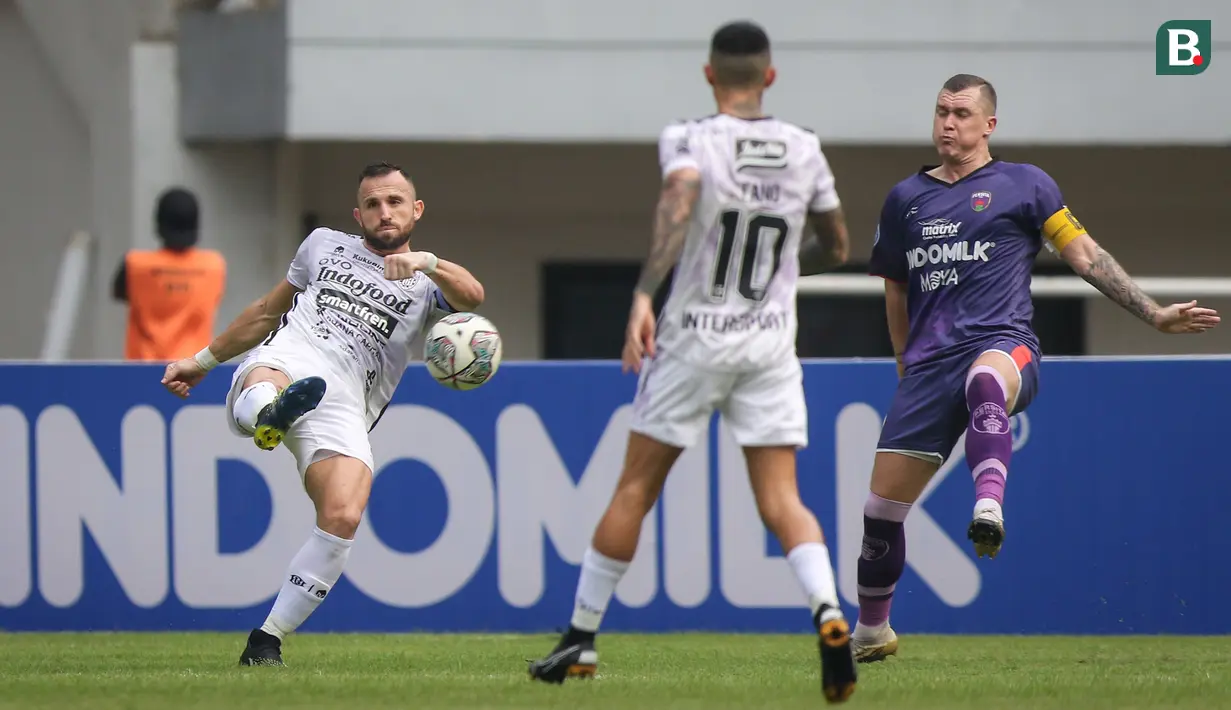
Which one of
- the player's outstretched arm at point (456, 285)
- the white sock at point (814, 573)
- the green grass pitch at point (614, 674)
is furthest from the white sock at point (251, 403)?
the white sock at point (814, 573)

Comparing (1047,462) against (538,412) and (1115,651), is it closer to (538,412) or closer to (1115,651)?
(1115,651)

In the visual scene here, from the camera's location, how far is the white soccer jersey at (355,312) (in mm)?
7621

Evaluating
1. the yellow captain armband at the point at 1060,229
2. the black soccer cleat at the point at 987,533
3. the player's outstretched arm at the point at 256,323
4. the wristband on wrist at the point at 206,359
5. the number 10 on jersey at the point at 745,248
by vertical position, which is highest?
the yellow captain armband at the point at 1060,229

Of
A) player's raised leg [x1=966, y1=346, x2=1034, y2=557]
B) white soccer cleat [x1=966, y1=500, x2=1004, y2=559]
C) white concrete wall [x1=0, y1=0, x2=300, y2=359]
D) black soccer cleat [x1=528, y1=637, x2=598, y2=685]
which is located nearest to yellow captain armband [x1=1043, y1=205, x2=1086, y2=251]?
player's raised leg [x1=966, y1=346, x2=1034, y2=557]

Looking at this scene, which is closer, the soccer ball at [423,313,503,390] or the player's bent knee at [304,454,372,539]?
the soccer ball at [423,313,503,390]

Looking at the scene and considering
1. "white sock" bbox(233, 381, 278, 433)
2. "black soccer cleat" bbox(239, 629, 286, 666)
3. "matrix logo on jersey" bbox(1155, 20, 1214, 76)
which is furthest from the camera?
"matrix logo on jersey" bbox(1155, 20, 1214, 76)

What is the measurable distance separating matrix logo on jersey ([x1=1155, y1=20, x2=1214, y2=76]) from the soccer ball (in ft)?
28.0

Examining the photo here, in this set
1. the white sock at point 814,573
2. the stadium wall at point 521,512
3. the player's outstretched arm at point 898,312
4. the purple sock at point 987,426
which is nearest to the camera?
the white sock at point 814,573

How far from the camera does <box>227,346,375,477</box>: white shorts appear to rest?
24.3 feet

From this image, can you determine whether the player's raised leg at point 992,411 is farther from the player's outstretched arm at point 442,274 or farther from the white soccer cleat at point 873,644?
the player's outstretched arm at point 442,274

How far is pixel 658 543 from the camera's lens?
9.95 metres

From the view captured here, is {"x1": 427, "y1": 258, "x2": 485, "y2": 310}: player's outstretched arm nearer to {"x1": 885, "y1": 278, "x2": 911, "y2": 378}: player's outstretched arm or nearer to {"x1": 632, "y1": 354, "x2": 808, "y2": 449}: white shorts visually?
{"x1": 632, "y1": 354, "x2": 808, "y2": 449}: white shorts

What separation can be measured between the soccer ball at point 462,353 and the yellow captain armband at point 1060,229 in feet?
7.28

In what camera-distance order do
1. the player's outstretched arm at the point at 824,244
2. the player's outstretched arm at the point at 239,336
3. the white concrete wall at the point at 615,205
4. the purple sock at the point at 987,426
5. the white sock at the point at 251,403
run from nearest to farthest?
the player's outstretched arm at the point at 824,244 → the white sock at the point at 251,403 → the purple sock at the point at 987,426 → the player's outstretched arm at the point at 239,336 → the white concrete wall at the point at 615,205
